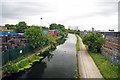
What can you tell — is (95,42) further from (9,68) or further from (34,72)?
(9,68)

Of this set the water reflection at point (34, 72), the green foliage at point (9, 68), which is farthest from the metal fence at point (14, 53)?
the water reflection at point (34, 72)

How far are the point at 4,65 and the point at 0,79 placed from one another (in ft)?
13.4

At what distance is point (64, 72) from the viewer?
3152 centimetres

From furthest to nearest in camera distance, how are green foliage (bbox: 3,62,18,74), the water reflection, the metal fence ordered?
the metal fence < the water reflection < green foliage (bbox: 3,62,18,74)

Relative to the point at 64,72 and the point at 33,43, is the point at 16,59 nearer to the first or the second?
the point at 64,72

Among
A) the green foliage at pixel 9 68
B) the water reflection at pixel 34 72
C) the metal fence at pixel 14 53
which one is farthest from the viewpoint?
the metal fence at pixel 14 53

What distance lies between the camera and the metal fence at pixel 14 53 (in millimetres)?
30267

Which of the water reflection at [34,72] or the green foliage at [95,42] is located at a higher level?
the green foliage at [95,42]

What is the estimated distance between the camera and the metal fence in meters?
30.3

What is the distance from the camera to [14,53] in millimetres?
34344

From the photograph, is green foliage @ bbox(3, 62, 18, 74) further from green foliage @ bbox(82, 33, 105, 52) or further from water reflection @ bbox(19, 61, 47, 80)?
green foliage @ bbox(82, 33, 105, 52)

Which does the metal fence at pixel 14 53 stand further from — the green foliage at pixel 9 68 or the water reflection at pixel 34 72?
the water reflection at pixel 34 72

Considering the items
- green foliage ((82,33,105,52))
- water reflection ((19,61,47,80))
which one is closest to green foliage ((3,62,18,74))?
water reflection ((19,61,47,80))

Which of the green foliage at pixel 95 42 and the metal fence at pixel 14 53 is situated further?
the green foliage at pixel 95 42
